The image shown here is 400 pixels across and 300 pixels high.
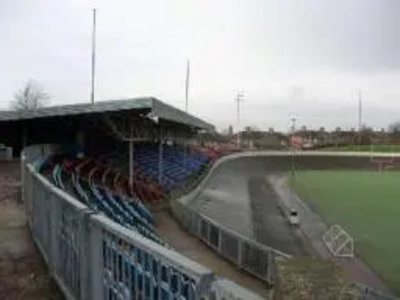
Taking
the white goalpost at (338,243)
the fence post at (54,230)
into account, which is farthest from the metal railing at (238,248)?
the fence post at (54,230)

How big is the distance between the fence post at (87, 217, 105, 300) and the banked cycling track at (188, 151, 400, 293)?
1375cm

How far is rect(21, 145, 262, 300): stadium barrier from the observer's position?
10.1ft

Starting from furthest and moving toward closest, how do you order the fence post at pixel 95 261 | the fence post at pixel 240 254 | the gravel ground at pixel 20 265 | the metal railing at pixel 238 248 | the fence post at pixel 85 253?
the fence post at pixel 240 254 → the metal railing at pixel 238 248 → the gravel ground at pixel 20 265 → the fence post at pixel 85 253 → the fence post at pixel 95 261

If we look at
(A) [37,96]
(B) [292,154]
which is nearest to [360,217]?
(B) [292,154]

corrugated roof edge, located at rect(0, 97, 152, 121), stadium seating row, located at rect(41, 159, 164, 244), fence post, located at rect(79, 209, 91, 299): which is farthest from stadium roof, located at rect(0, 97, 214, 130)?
fence post, located at rect(79, 209, 91, 299)

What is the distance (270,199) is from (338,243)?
20.4m

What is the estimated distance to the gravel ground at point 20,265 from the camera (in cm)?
686

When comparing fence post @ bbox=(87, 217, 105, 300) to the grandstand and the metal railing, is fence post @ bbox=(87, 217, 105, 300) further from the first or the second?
the metal railing

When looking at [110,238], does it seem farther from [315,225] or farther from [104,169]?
[315,225]

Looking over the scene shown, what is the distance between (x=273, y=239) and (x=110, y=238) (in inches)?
883

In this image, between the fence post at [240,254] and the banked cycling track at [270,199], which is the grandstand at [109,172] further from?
the banked cycling track at [270,199]

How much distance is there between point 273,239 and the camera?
26.6 metres

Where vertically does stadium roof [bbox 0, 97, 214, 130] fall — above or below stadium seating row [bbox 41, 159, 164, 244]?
above

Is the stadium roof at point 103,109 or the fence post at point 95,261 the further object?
the stadium roof at point 103,109
